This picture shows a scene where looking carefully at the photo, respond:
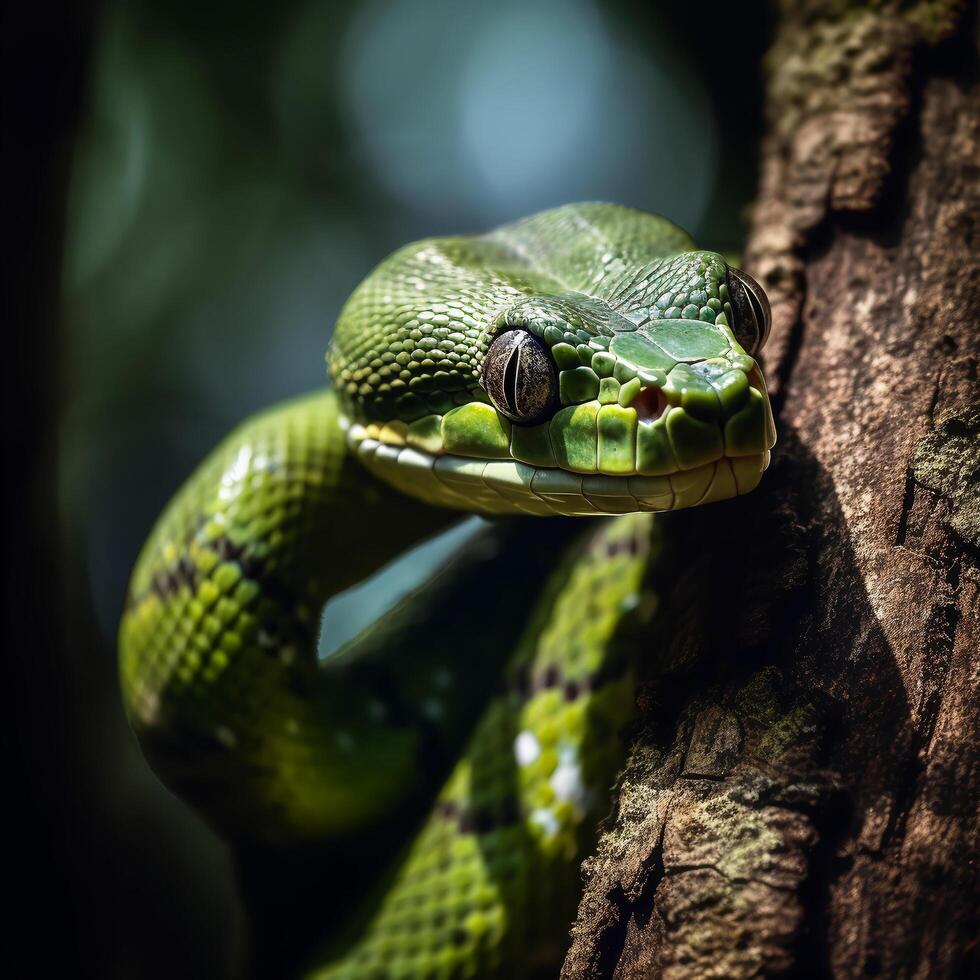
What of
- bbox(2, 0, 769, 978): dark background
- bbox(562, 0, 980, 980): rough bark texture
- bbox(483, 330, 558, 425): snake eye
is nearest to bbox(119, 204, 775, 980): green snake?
bbox(483, 330, 558, 425): snake eye

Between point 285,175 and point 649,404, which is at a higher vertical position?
point 285,175

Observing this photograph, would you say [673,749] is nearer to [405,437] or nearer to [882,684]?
[882,684]

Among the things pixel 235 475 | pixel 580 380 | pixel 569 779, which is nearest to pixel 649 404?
pixel 580 380

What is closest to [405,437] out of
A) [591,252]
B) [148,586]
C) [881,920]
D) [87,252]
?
[591,252]

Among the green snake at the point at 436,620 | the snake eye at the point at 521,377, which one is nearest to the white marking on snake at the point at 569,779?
the green snake at the point at 436,620

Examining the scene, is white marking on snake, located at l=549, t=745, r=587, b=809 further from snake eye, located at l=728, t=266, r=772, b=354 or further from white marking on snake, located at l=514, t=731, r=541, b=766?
snake eye, located at l=728, t=266, r=772, b=354

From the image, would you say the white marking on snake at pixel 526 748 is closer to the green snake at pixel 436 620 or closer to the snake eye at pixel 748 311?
Result: the green snake at pixel 436 620

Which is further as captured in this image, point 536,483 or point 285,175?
point 285,175

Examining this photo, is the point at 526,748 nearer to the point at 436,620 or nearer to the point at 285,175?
the point at 436,620
